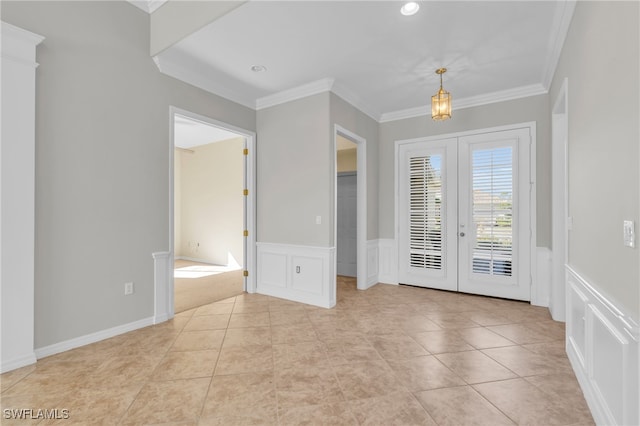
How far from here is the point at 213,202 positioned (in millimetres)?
7418

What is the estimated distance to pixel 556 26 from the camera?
267 cm

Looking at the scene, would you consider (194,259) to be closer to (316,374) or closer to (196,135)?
(196,135)

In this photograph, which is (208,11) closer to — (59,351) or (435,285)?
(59,351)

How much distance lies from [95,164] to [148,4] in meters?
1.84

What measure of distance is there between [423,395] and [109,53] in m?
4.06

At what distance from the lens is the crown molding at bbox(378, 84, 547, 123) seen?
13.1 ft

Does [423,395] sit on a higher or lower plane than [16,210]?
lower

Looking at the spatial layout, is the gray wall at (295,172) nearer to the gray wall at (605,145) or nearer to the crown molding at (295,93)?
the crown molding at (295,93)

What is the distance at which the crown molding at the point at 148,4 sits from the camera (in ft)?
10.1

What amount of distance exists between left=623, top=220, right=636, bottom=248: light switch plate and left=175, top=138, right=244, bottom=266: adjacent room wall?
241 inches

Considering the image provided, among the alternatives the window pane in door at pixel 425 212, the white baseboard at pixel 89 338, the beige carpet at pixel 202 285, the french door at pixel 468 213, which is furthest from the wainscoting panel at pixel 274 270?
the window pane in door at pixel 425 212

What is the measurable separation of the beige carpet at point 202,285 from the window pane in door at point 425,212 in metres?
2.99

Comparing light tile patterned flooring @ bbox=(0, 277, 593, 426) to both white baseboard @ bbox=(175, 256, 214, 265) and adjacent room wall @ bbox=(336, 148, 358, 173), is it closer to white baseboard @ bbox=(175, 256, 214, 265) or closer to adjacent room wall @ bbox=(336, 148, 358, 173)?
adjacent room wall @ bbox=(336, 148, 358, 173)

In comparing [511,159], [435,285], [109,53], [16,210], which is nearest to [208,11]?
[109,53]
